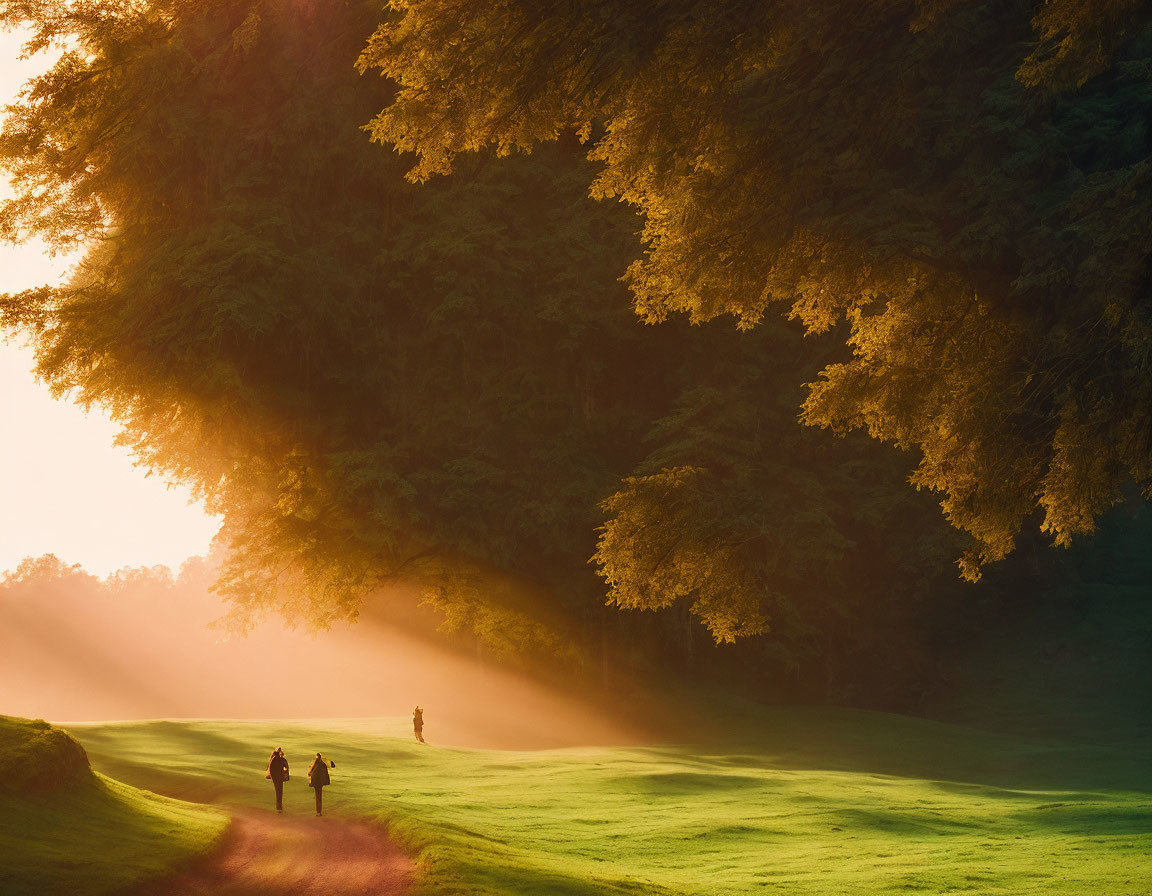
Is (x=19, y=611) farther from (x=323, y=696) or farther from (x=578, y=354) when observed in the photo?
(x=578, y=354)

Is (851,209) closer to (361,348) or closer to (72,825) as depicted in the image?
(72,825)

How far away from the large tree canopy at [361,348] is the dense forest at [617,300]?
122 millimetres

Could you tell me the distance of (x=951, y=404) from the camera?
14.2m

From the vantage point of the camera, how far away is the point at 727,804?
82.3ft

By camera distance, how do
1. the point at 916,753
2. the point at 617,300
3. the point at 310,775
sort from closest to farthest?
the point at 310,775 → the point at 617,300 → the point at 916,753

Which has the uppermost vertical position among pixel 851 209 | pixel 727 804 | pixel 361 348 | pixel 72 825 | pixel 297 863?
pixel 361 348

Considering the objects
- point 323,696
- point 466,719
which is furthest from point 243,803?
point 323,696

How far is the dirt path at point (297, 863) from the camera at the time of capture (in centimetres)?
1545

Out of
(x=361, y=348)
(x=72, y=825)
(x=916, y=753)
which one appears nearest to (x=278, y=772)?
(x=72, y=825)

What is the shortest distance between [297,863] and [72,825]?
3058 millimetres

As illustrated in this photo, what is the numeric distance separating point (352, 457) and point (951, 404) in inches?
752

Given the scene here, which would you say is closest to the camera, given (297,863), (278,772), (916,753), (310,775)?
(297,863)

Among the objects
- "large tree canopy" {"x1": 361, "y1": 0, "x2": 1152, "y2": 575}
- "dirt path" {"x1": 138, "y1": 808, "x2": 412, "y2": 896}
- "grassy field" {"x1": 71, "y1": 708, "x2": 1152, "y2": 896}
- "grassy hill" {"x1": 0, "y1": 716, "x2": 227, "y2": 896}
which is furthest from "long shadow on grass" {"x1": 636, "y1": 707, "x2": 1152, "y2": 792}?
"large tree canopy" {"x1": 361, "y1": 0, "x2": 1152, "y2": 575}

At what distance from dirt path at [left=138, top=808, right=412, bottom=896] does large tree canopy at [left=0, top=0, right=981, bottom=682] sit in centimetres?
998
